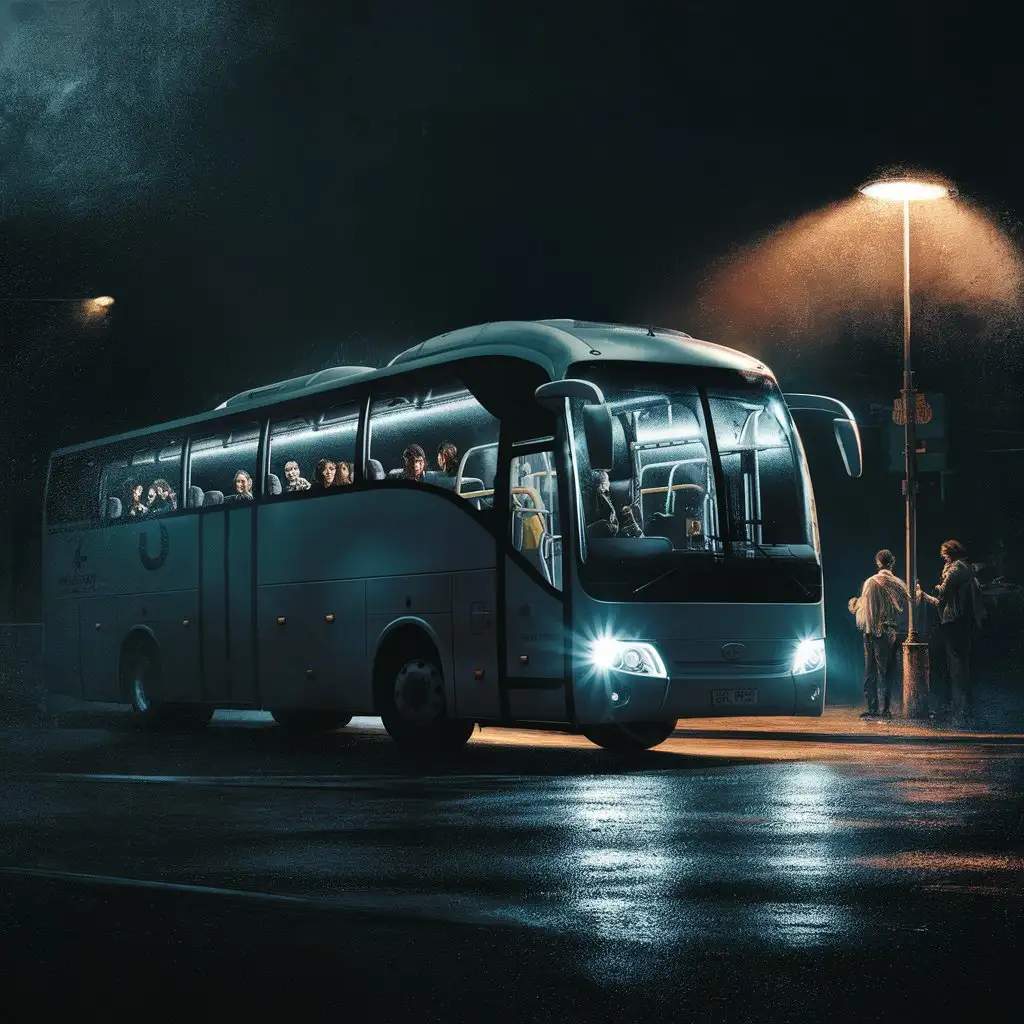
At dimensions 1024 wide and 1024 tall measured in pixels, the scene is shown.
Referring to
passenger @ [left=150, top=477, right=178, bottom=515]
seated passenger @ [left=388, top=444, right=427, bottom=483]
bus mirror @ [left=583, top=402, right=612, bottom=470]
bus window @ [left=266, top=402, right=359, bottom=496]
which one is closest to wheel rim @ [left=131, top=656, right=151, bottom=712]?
passenger @ [left=150, top=477, right=178, bottom=515]

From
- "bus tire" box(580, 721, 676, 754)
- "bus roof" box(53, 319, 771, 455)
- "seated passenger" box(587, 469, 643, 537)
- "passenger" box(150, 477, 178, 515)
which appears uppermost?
"bus roof" box(53, 319, 771, 455)

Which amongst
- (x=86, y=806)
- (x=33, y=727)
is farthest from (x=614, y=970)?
(x=33, y=727)

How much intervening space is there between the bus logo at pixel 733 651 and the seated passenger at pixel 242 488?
22.2ft

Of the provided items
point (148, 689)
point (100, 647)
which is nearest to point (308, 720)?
point (148, 689)

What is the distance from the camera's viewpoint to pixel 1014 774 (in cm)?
1480

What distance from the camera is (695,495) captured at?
627 inches

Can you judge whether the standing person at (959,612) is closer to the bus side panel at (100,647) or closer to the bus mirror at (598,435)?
the bus mirror at (598,435)

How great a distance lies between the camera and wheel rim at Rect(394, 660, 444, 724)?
17094 mm

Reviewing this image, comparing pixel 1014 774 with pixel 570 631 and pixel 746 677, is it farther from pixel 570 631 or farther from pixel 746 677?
pixel 570 631

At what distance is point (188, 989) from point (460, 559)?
10.4 meters

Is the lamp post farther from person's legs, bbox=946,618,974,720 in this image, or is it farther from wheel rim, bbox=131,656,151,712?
wheel rim, bbox=131,656,151,712

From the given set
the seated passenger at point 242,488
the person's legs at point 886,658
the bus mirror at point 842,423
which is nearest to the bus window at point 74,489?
the seated passenger at point 242,488

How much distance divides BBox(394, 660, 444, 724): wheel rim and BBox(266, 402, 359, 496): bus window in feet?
7.02

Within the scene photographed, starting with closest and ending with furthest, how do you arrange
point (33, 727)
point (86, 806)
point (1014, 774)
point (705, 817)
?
point (705, 817), point (86, 806), point (1014, 774), point (33, 727)
